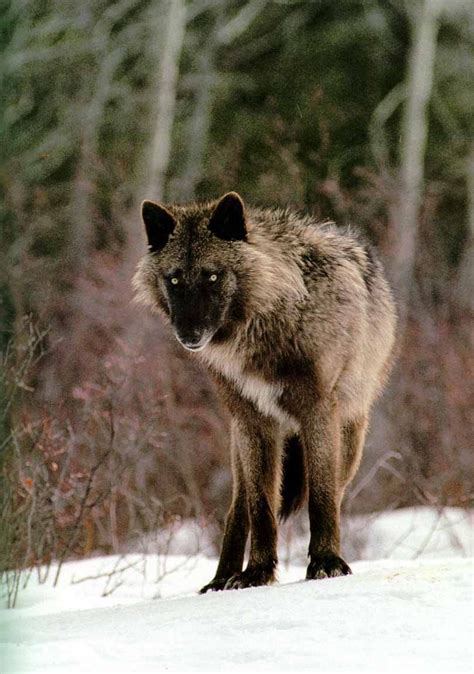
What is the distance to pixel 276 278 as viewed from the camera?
21.4 feet

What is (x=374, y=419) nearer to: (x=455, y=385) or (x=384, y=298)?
(x=455, y=385)

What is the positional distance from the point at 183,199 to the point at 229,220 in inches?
380

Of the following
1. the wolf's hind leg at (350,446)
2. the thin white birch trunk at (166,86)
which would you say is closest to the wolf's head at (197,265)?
the wolf's hind leg at (350,446)

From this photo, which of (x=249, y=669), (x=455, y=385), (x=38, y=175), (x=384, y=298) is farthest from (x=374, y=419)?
(x=38, y=175)

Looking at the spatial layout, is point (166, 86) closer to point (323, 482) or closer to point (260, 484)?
point (260, 484)

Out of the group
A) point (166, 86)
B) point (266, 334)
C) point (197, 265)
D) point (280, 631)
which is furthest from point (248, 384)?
point (166, 86)

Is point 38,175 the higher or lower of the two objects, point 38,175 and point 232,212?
the higher

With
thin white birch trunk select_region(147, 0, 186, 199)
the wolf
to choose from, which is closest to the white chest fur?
the wolf

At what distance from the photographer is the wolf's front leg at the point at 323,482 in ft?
21.4

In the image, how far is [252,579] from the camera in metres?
6.64

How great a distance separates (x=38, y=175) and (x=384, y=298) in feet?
46.9

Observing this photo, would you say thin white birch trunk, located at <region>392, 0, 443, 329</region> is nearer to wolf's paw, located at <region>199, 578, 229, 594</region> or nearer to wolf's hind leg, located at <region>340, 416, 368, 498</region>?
wolf's hind leg, located at <region>340, 416, 368, 498</region>

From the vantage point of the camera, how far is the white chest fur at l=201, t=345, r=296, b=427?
6.55 metres

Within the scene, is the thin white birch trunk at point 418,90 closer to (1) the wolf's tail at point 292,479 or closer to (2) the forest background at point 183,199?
Result: (2) the forest background at point 183,199
